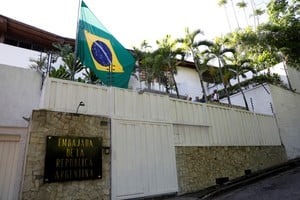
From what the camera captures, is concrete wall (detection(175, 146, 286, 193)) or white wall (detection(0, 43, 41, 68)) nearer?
concrete wall (detection(175, 146, 286, 193))

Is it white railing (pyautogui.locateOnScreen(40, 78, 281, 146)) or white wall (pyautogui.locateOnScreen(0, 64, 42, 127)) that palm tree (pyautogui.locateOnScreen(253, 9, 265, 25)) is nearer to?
white railing (pyautogui.locateOnScreen(40, 78, 281, 146))

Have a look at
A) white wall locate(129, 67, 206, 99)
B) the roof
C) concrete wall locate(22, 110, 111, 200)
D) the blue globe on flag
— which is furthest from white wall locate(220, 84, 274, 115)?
the roof

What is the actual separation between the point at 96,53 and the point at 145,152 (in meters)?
3.96

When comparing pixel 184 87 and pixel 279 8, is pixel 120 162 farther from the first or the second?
pixel 279 8

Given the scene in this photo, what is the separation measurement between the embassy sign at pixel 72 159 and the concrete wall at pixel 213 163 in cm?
327

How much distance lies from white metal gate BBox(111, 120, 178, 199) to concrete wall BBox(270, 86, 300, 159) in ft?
30.1

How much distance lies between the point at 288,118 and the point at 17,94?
15.4 m

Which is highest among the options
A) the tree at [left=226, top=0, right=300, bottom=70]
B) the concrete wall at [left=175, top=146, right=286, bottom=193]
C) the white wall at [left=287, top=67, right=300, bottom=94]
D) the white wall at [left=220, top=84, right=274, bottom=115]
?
the tree at [left=226, top=0, right=300, bottom=70]

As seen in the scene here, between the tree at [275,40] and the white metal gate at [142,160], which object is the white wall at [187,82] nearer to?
the tree at [275,40]

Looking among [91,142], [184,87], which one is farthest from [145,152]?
[184,87]

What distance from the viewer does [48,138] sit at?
6.36 m

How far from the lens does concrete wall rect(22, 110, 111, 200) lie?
19.3 ft

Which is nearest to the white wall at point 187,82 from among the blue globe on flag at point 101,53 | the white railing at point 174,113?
the white railing at point 174,113

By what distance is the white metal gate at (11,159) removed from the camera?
691cm
